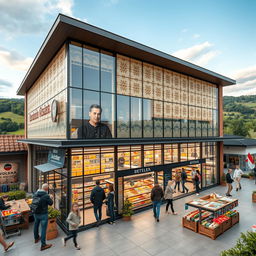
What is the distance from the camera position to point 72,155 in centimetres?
827

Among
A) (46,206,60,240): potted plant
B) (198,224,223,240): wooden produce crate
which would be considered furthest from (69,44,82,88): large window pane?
(198,224,223,240): wooden produce crate

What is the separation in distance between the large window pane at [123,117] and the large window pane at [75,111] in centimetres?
230

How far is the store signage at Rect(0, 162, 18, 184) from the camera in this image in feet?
52.5

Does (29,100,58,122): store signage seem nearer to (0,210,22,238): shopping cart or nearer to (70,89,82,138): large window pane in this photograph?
(70,89,82,138): large window pane

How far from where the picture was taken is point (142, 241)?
7.17 meters

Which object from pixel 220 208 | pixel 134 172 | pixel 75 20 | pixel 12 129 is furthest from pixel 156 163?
pixel 12 129

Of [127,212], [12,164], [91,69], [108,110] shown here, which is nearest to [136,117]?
[108,110]

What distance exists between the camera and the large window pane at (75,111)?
833 cm

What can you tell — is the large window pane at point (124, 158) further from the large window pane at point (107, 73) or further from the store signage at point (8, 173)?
the store signage at point (8, 173)

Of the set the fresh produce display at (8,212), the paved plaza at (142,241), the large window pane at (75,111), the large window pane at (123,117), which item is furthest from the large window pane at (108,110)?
the fresh produce display at (8,212)

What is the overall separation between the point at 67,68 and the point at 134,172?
6456 mm

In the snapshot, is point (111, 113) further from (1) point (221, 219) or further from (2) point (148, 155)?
(1) point (221, 219)

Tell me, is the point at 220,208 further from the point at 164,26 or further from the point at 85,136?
the point at 164,26

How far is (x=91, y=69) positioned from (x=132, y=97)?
290cm
